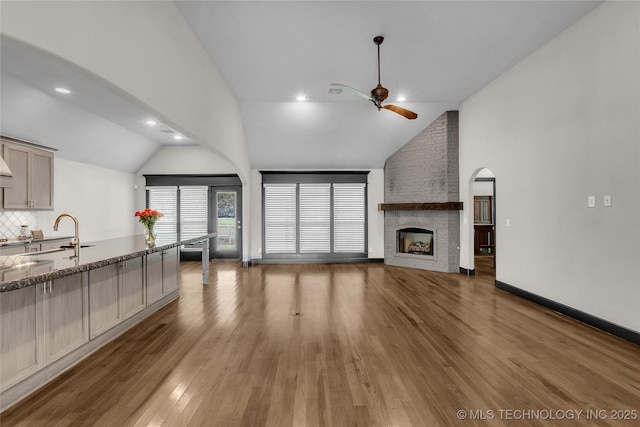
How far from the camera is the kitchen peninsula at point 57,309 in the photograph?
1886 millimetres

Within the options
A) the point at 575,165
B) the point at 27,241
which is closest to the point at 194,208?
the point at 27,241

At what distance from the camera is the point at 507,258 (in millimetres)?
4637

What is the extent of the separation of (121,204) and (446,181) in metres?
7.74

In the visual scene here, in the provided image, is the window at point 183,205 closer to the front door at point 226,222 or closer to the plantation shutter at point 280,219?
the front door at point 226,222

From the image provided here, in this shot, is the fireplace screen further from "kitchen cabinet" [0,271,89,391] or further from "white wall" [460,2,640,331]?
"kitchen cabinet" [0,271,89,391]

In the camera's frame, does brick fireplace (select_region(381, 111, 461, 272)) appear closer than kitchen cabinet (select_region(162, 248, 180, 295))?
No

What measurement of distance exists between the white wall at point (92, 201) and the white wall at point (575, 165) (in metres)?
8.15

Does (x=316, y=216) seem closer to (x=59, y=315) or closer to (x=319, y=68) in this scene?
(x=319, y=68)

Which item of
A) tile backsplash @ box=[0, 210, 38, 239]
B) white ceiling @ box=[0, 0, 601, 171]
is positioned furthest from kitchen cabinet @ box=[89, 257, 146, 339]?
tile backsplash @ box=[0, 210, 38, 239]

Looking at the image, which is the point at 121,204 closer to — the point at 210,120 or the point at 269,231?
the point at 269,231

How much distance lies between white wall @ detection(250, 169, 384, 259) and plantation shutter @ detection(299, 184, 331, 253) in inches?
41.6

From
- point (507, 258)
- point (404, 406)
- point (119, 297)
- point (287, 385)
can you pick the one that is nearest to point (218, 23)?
point (119, 297)

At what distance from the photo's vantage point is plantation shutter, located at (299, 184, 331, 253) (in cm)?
739

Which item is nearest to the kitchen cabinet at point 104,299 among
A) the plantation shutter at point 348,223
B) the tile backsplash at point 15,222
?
the tile backsplash at point 15,222
